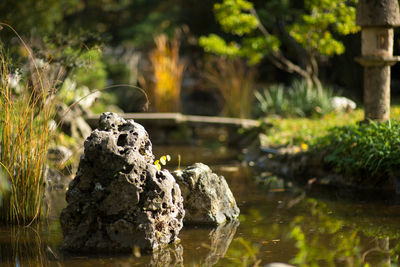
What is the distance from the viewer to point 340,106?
33.4 ft


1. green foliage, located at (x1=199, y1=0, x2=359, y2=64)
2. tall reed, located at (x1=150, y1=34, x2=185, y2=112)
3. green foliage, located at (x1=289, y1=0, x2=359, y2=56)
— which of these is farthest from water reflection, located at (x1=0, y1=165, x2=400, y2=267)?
tall reed, located at (x1=150, y1=34, x2=185, y2=112)

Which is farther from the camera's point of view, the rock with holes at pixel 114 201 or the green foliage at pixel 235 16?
the green foliage at pixel 235 16

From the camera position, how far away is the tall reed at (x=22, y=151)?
4.05 metres

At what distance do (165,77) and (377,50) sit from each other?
236 inches

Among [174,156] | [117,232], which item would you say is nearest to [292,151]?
[174,156]

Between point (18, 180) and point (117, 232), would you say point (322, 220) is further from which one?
point (18, 180)

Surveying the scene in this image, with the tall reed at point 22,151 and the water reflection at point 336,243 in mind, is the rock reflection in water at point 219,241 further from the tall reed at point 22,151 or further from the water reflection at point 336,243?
the tall reed at point 22,151

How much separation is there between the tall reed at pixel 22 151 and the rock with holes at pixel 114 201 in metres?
0.59

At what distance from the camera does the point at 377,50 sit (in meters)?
6.41

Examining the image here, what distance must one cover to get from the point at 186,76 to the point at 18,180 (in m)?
13.0

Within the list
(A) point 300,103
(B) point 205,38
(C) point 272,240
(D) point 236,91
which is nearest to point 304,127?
(A) point 300,103

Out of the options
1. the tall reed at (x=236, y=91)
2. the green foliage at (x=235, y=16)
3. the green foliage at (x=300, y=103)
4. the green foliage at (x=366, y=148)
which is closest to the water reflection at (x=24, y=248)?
the green foliage at (x=366, y=148)

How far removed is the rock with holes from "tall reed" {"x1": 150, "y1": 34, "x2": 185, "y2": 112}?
26.3 ft

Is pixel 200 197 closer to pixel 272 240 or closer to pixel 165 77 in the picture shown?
pixel 272 240
